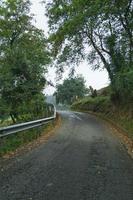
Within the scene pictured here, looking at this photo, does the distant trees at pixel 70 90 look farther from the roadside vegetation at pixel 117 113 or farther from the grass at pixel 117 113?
the roadside vegetation at pixel 117 113

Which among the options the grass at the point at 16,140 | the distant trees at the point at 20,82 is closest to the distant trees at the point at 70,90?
the distant trees at the point at 20,82

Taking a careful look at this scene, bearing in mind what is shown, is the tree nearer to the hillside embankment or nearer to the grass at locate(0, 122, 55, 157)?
the hillside embankment

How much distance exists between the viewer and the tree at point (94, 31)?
21.7 meters

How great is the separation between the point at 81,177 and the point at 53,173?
71cm

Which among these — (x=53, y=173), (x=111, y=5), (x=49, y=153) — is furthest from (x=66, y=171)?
(x=111, y=5)

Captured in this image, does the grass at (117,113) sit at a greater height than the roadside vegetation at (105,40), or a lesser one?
lesser

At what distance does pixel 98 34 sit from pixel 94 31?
512 millimetres

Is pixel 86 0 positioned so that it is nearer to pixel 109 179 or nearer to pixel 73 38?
pixel 73 38

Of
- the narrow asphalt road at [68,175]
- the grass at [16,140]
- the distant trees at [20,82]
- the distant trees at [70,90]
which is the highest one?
the distant trees at [70,90]

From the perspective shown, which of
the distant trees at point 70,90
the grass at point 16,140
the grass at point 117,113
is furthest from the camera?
the distant trees at point 70,90

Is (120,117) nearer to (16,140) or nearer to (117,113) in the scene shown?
(117,113)

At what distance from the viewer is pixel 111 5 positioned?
20719 millimetres

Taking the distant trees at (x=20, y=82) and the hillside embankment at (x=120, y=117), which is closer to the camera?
the hillside embankment at (x=120, y=117)

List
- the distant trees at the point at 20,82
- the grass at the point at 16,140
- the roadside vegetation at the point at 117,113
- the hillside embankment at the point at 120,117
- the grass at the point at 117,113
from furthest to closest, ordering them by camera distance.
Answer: the distant trees at the point at 20,82
the grass at the point at 117,113
the roadside vegetation at the point at 117,113
the hillside embankment at the point at 120,117
the grass at the point at 16,140
